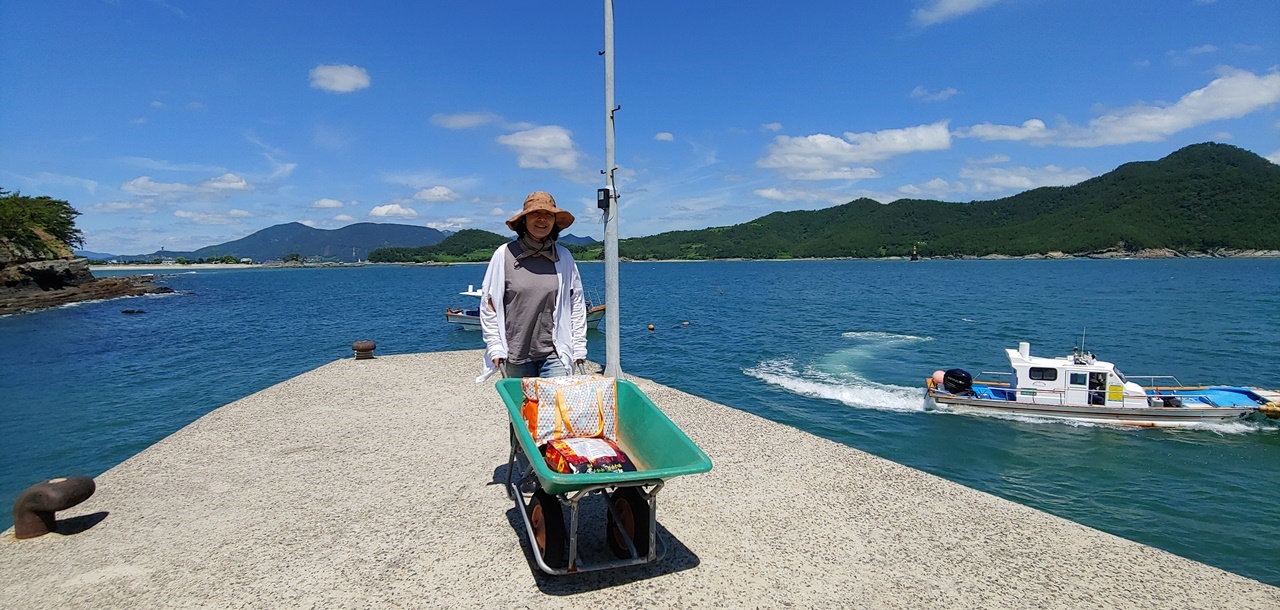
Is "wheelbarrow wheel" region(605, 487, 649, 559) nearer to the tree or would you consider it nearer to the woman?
the woman

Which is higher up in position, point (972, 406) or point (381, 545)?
point (381, 545)

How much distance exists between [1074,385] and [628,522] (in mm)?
15557

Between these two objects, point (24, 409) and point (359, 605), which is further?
point (24, 409)

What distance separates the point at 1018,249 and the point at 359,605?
6923 inches

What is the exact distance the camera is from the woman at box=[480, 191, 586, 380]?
16.1 feet

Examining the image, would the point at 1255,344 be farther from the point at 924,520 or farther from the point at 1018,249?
the point at 1018,249

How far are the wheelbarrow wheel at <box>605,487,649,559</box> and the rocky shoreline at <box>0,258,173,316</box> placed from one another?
64309 millimetres

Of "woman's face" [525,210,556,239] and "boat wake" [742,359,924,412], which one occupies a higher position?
"woman's face" [525,210,556,239]

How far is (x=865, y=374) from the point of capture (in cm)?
2111

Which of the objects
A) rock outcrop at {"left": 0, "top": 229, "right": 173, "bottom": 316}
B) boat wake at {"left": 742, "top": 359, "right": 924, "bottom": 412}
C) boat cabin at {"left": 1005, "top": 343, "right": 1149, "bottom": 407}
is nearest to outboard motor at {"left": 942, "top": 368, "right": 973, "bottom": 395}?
boat wake at {"left": 742, "top": 359, "right": 924, "bottom": 412}

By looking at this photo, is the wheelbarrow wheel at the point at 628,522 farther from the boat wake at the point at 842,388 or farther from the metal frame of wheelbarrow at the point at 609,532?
the boat wake at the point at 842,388

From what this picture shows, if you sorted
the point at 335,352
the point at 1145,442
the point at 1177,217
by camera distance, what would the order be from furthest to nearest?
the point at 1177,217, the point at 335,352, the point at 1145,442

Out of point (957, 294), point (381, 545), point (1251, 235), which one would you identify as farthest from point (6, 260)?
point (1251, 235)

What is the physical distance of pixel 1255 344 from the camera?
28.3 m
